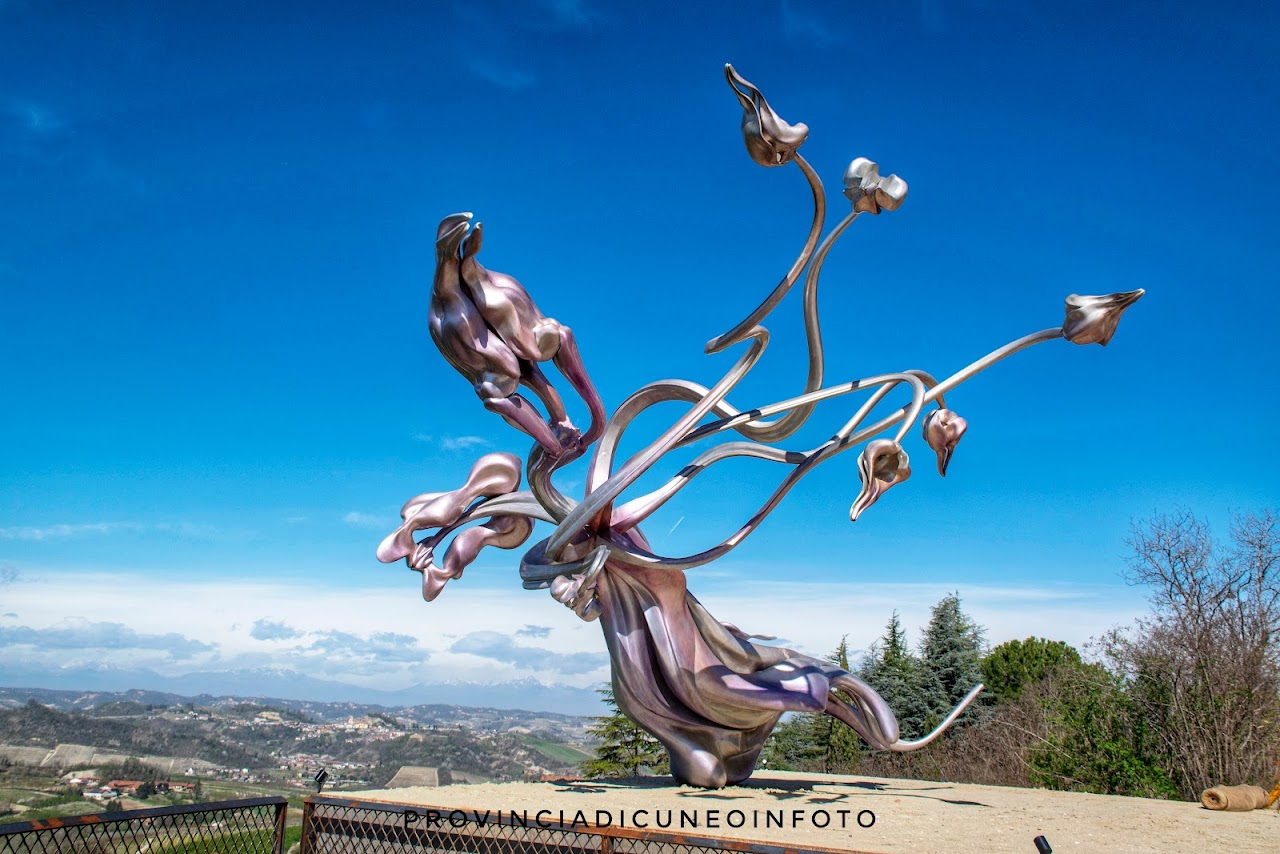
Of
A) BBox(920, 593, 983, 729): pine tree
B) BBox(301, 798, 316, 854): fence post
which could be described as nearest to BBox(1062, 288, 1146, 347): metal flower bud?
BBox(301, 798, 316, 854): fence post

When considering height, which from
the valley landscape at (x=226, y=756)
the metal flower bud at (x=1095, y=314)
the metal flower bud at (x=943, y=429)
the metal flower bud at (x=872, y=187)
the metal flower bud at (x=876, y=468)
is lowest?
the valley landscape at (x=226, y=756)

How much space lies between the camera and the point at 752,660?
32.9 feet

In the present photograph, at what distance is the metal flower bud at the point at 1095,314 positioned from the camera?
9.42 meters

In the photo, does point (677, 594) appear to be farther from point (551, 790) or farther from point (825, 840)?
point (825, 840)

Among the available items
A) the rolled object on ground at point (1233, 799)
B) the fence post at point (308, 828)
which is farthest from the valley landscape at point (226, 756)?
the rolled object on ground at point (1233, 799)

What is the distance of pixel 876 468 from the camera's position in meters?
8.95

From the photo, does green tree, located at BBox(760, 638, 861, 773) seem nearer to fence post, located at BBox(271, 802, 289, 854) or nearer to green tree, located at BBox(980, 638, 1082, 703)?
green tree, located at BBox(980, 638, 1082, 703)

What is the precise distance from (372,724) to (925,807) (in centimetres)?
1125

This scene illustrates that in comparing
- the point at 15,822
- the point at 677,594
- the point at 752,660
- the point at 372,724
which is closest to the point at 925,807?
the point at 752,660

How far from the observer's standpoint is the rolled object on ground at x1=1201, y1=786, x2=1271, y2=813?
996cm

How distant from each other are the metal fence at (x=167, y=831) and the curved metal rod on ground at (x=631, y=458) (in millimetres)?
3757

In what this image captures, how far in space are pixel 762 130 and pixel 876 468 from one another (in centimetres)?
318

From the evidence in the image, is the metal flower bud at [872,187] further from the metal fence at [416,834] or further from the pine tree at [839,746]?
the pine tree at [839,746]

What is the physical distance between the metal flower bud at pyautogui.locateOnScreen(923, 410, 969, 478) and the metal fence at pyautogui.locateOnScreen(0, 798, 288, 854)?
6.83 meters
